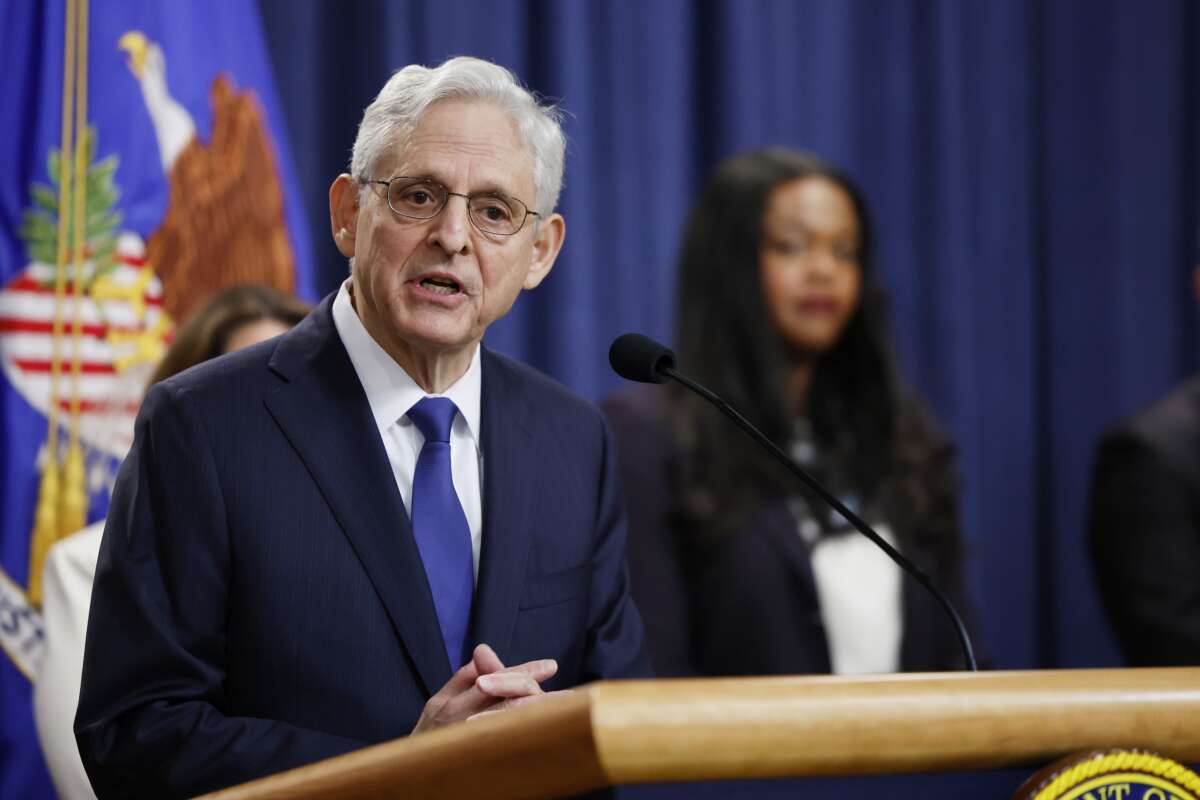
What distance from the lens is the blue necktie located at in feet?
4.98

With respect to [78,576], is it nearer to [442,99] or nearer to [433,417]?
[433,417]

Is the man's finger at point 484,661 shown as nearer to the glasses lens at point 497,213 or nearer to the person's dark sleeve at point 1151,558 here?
the glasses lens at point 497,213

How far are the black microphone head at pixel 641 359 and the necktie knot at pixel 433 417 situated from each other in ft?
0.58

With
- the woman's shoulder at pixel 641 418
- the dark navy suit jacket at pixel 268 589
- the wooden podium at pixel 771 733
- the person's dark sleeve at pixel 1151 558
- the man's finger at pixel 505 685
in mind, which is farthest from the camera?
the person's dark sleeve at pixel 1151 558

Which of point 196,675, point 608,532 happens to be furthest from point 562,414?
point 196,675

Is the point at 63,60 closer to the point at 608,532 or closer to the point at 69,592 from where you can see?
the point at 69,592

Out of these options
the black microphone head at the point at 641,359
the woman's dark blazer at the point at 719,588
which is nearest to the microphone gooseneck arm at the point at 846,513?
the black microphone head at the point at 641,359

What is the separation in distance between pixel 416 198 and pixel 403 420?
227mm

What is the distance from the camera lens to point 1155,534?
2746 millimetres

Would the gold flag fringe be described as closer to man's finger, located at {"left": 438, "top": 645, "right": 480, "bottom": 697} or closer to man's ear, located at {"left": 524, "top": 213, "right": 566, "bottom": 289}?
man's ear, located at {"left": 524, "top": 213, "right": 566, "bottom": 289}

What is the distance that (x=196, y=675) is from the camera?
1.41 metres

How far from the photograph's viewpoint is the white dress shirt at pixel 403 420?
1578 mm

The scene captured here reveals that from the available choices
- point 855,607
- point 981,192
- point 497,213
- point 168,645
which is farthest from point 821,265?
point 168,645

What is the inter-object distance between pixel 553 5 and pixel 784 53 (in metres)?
0.63
